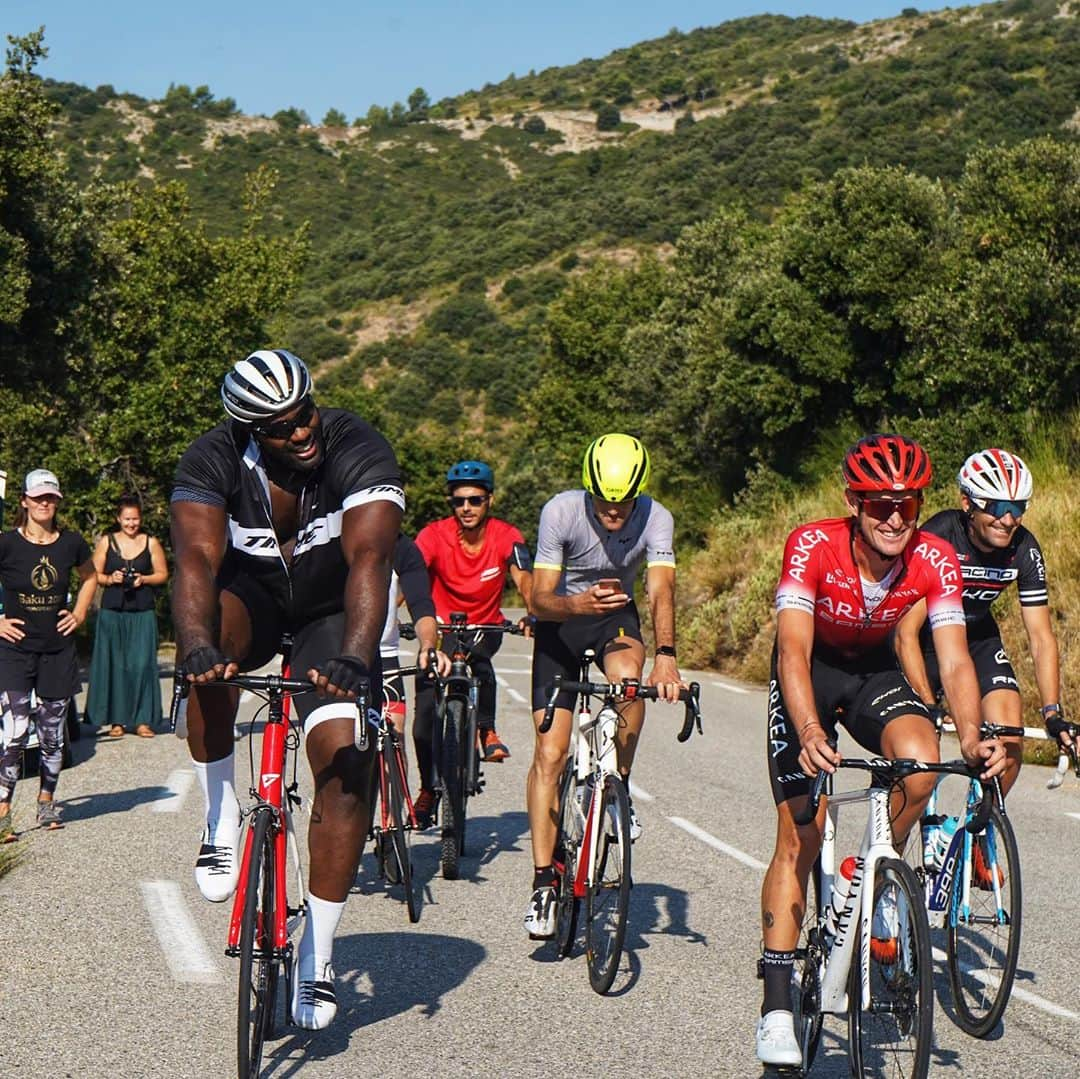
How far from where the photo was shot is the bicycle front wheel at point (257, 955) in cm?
480

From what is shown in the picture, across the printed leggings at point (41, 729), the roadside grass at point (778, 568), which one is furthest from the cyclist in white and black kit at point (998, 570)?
the roadside grass at point (778, 568)

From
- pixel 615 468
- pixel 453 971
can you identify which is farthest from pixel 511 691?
pixel 453 971

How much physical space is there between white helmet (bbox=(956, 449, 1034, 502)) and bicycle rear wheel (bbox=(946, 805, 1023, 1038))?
1.62 meters

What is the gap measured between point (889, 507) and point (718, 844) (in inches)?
207

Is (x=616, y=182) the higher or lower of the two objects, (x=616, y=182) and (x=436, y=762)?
the higher

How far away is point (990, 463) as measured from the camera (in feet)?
24.2

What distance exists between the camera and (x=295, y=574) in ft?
17.9

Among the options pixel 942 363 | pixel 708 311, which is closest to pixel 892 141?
pixel 708 311

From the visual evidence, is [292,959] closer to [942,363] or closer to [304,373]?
[304,373]

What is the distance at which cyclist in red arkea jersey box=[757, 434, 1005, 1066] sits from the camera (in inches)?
207

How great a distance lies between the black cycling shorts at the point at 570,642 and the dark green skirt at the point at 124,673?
29.2ft

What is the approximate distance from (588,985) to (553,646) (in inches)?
62.8

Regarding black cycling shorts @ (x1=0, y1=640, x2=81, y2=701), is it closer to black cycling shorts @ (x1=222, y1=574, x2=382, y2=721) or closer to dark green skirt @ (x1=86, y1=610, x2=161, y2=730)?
dark green skirt @ (x1=86, y1=610, x2=161, y2=730)

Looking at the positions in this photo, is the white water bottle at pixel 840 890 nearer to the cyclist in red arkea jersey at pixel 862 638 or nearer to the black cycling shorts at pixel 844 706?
the cyclist in red arkea jersey at pixel 862 638
